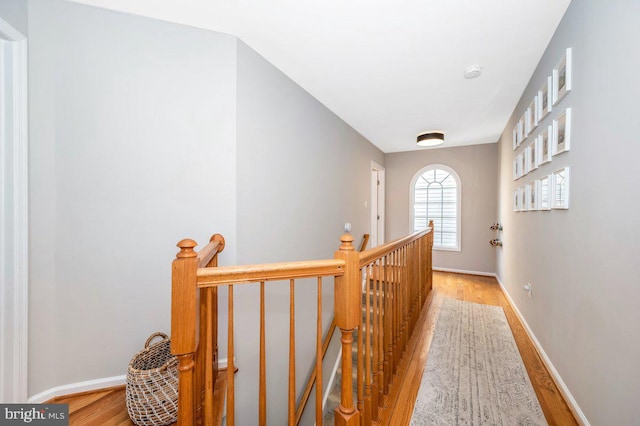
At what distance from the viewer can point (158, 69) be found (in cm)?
166

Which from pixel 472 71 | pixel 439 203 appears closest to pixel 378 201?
pixel 439 203

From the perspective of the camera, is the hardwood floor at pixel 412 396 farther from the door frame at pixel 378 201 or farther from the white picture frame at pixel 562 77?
the door frame at pixel 378 201

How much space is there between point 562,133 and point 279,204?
6.90 ft

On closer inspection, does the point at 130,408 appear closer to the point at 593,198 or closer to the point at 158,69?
the point at 158,69

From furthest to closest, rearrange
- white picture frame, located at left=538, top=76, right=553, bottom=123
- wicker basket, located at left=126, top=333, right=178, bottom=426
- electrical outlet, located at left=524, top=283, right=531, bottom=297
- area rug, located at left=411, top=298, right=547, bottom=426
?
electrical outlet, located at left=524, top=283, right=531, bottom=297, white picture frame, located at left=538, top=76, right=553, bottom=123, area rug, located at left=411, top=298, right=547, bottom=426, wicker basket, located at left=126, top=333, right=178, bottom=426

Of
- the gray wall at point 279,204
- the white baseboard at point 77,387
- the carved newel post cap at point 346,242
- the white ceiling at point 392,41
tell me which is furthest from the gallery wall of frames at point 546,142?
the white baseboard at point 77,387

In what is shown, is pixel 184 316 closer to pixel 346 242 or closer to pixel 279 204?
pixel 346 242

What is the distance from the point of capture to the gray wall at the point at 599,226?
1.03 metres

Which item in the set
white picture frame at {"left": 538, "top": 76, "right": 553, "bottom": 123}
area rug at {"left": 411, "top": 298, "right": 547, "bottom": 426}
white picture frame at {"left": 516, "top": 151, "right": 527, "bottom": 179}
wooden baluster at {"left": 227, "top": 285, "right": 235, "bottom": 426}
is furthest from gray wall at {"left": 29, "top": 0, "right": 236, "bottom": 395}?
white picture frame at {"left": 516, "top": 151, "right": 527, "bottom": 179}

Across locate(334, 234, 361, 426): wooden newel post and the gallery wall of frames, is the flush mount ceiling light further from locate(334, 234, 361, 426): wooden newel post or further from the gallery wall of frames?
locate(334, 234, 361, 426): wooden newel post

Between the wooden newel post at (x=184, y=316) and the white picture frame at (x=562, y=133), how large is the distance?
2170 mm

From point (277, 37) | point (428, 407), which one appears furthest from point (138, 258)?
point (428, 407)

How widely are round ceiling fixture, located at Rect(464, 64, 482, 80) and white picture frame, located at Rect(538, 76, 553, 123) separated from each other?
499mm

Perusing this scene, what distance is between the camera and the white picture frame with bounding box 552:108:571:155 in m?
1.53
